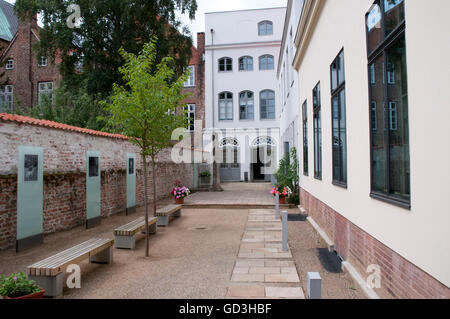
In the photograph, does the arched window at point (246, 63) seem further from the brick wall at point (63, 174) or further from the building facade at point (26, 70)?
the brick wall at point (63, 174)

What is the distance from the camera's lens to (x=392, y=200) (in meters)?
3.40

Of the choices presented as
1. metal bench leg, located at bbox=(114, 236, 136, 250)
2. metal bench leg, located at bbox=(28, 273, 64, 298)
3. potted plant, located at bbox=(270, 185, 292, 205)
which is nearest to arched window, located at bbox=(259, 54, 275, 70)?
potted plant, located at bbox=(270, 185, 292, 205)

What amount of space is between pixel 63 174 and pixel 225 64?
21.0 m

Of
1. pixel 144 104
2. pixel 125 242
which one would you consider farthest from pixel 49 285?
pixel 144 104

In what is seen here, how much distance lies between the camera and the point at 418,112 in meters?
2.82

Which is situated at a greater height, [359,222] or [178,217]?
[359,222]

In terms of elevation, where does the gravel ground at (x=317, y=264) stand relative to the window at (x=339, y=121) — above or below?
below

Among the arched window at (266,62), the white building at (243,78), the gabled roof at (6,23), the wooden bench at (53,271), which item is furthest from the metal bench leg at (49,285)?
the gabled roof at (6,23)

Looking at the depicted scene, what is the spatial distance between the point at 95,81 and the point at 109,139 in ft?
32.2

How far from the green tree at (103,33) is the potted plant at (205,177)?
667 cm

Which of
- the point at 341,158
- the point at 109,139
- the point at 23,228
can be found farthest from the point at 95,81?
the point at 341,158

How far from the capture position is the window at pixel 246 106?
89.3 ft

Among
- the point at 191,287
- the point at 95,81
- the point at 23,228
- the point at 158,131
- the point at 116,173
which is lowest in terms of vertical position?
the point at 191,287

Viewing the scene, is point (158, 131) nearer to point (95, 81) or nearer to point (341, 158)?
point (341, 158)
